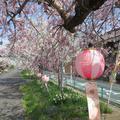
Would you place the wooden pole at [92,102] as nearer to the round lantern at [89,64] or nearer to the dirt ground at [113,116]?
the round lantern at [89,64]

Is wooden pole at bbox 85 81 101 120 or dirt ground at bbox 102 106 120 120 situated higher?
wooden pole at bbox 85 81 101 120

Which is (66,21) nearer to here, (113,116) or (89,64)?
(89,64)

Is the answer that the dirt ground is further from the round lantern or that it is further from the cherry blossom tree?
the round lantern

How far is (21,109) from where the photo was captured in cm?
1909

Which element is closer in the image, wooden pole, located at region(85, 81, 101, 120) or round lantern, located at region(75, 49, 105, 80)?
round lantern, located at region(75, 49, 105, 80)

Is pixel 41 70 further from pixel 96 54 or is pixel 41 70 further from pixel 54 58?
pixel 96 54

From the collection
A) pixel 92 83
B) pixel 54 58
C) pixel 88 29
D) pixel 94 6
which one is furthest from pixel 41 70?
pixel 94 6

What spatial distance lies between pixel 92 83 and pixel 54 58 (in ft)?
39.3

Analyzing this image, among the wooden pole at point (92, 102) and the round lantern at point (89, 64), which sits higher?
the round lantern at point (89, 64)

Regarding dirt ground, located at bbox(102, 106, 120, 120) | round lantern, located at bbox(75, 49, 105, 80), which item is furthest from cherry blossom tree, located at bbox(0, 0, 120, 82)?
dirt ground, located at bbox(102, 106, 120, 120)

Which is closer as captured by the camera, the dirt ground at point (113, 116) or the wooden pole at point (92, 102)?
the wooden pole at point (92, 102)

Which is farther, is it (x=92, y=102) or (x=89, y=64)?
(x=92, y=102)

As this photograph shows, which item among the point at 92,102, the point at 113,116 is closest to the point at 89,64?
the point at 92,102

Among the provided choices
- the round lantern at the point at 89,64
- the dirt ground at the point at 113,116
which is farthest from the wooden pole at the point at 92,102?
the dirt ground at the point at 113,116
